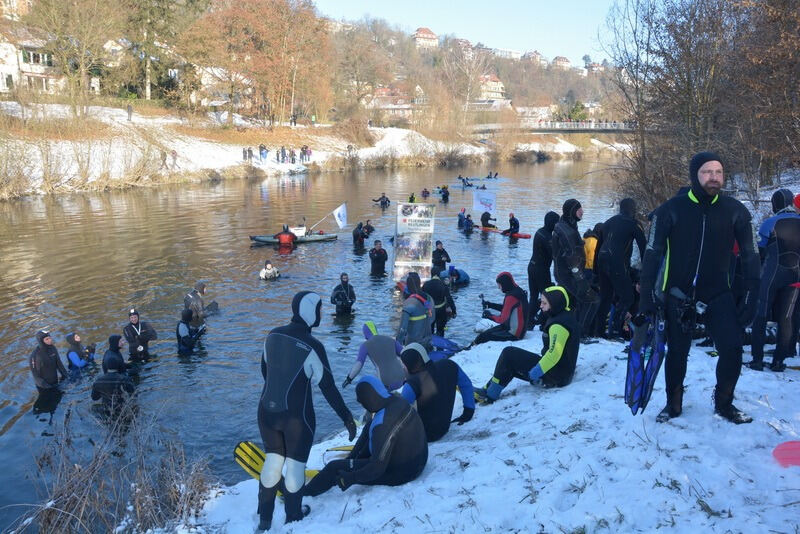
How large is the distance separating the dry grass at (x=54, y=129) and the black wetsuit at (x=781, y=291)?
1651 inches

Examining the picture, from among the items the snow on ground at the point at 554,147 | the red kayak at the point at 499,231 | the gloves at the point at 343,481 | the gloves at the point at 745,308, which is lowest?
the red kayak at the point at 499,231

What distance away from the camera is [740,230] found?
4.34m

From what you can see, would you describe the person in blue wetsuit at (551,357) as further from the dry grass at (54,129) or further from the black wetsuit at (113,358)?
the dry grass at (54,129)

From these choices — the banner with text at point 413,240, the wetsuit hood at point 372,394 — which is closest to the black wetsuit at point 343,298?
the banner with text at point 413,240

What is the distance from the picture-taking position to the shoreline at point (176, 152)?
122 ft

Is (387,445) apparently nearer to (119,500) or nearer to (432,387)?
(432,387)

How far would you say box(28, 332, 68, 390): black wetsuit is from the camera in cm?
995

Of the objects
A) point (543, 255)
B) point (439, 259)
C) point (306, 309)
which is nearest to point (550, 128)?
point (439, 259)

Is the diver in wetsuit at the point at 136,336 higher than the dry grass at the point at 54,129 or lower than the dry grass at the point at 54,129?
lower

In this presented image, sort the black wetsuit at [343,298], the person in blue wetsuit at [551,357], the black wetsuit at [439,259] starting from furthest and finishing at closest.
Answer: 1. the black wetsuit at [439,259]
2. the black wetsuit at [343,298]
3. the person in blue wetsuit at [551,357]

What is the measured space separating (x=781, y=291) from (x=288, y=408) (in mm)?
5124

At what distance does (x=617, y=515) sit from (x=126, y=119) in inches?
2179

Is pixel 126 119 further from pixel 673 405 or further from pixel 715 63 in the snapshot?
pixel 673 405

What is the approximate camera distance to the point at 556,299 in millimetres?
6605
